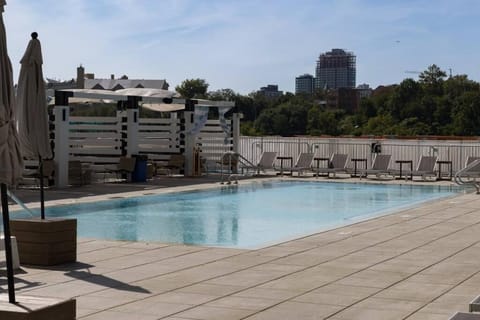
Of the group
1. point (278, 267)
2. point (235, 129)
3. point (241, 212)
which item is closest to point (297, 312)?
point (278, 267)

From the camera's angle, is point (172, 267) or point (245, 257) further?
point (245, 257)

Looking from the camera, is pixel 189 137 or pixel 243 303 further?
pixel 189 137

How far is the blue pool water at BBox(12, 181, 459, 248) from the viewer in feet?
43.8

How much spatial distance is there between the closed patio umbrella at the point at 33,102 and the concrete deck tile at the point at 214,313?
10.9 ft

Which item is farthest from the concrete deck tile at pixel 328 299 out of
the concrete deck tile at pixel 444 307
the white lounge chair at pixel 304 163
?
the white lounge chair at pixel 304 163

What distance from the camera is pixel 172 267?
9.59 meters

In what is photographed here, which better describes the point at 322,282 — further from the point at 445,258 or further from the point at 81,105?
the point at 81,105

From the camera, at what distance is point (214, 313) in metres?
7.14

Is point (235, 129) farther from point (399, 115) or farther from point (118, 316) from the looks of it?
point (399, 115)

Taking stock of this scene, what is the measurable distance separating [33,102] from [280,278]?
3548mm

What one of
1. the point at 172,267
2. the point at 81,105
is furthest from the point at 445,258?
the point at 81,105

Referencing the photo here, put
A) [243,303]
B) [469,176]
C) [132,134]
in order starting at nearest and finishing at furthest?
[243,303] < [132,134] < [469,176]

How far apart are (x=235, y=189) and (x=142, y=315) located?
15.7m

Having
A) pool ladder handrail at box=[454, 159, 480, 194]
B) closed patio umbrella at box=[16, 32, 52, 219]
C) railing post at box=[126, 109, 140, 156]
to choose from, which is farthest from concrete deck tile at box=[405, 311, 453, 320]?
railing post at box=[126, 109, 140, 156]
